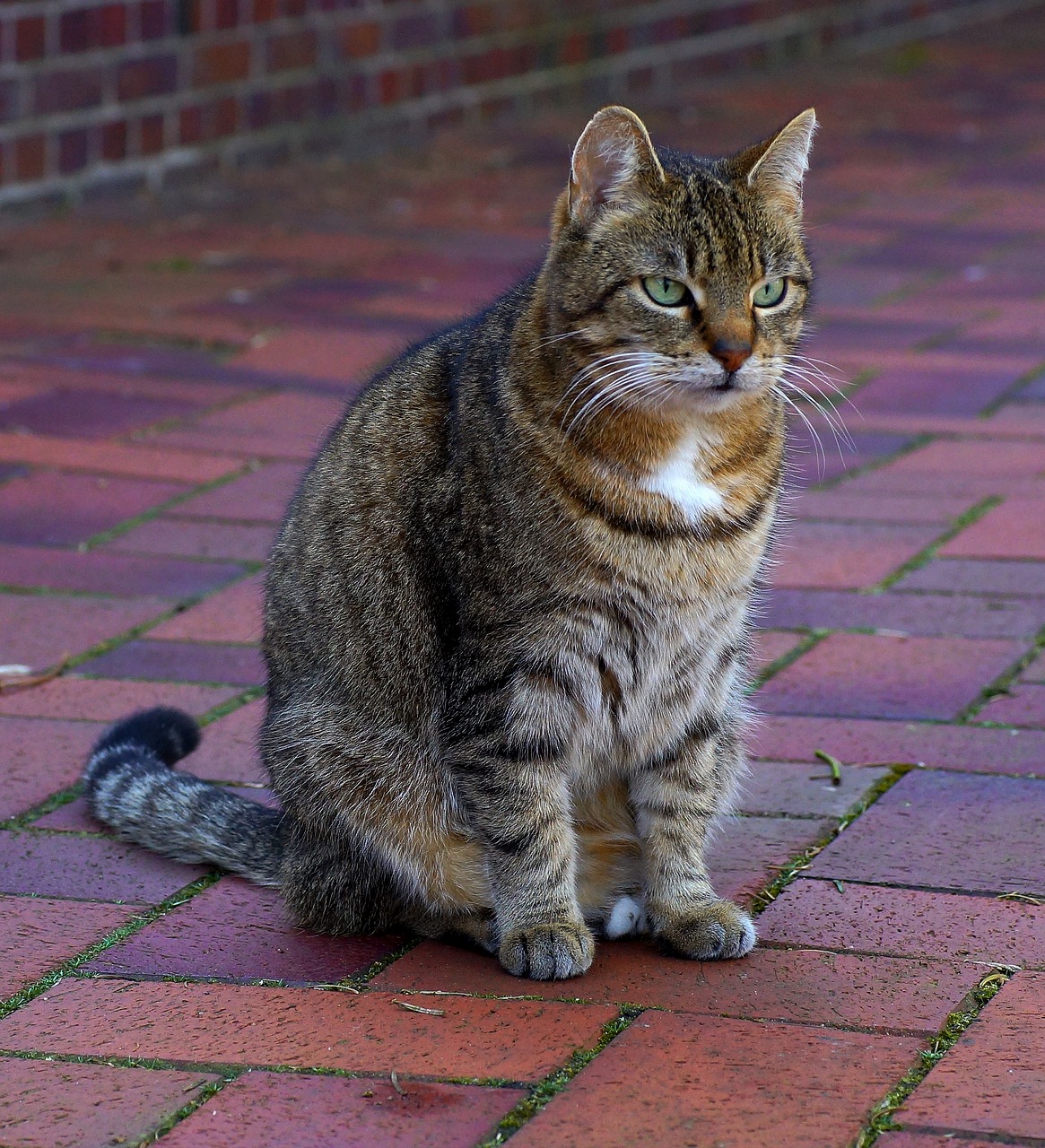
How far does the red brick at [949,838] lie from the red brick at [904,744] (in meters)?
0.06

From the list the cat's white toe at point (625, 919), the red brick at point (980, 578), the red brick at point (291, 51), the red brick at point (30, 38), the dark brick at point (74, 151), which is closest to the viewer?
the cat's white toe at point (625, 919)

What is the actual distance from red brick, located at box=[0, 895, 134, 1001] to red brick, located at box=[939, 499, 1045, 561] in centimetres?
224

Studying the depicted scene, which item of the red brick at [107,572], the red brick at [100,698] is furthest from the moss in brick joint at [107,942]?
the red brick at [107,572]

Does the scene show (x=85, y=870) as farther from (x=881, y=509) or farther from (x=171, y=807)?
(x=881, y=509)

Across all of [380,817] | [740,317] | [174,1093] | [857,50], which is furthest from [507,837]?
[857,50]

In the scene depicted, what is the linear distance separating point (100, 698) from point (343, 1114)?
59.2 inches

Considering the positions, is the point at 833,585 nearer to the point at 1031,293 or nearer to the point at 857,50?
the point at 1031,293

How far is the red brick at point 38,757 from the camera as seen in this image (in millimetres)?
3078

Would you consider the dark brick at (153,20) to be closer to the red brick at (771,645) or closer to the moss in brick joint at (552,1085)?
the red brick at (771,645)

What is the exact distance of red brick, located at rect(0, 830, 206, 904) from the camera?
2766mm

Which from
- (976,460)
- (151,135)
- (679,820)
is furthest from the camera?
(151,135)

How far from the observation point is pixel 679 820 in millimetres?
2707

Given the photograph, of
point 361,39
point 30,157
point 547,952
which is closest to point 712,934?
point 547,952

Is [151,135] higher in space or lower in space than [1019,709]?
higher
